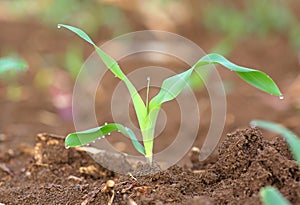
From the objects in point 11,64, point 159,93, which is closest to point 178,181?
point 159,93

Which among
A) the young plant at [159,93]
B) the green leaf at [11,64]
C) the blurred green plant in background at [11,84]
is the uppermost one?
the blurred green plant in background at [11,84]

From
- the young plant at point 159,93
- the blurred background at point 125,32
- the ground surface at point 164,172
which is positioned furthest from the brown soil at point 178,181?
the blurred background at point 125,32

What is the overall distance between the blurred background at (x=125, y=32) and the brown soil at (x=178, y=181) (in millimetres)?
669

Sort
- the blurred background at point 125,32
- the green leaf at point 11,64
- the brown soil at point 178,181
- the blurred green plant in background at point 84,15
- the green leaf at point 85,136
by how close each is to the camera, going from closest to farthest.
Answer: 1. the brown soil at point 178,181
2. the green leaf at point 85,136
3. the green leaf at point 11,64
4. the blurred background at point 125,32
5. the blurred green plant in background at point 84,15

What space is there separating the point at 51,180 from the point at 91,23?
2.48m

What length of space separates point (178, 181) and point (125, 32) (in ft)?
8.68

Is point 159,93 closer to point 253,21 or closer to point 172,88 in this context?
point 172,88

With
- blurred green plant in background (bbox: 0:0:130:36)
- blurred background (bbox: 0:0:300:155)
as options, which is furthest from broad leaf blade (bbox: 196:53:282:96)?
blurred green plant in background (bbox: 0:0:130:36)

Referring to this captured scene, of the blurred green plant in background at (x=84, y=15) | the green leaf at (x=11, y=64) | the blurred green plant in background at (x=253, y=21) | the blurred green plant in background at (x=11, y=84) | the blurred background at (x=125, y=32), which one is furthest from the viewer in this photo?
the blurred green plant in background at (x=84, y=15)

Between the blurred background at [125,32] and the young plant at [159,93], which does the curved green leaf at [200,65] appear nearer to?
the young plant at [159,93]

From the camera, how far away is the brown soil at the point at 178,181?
4.35ft

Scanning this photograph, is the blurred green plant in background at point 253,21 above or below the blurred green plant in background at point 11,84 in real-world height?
above

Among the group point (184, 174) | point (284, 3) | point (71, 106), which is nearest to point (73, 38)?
point (71, 106)

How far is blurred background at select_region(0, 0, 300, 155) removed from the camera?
9.58 feet
